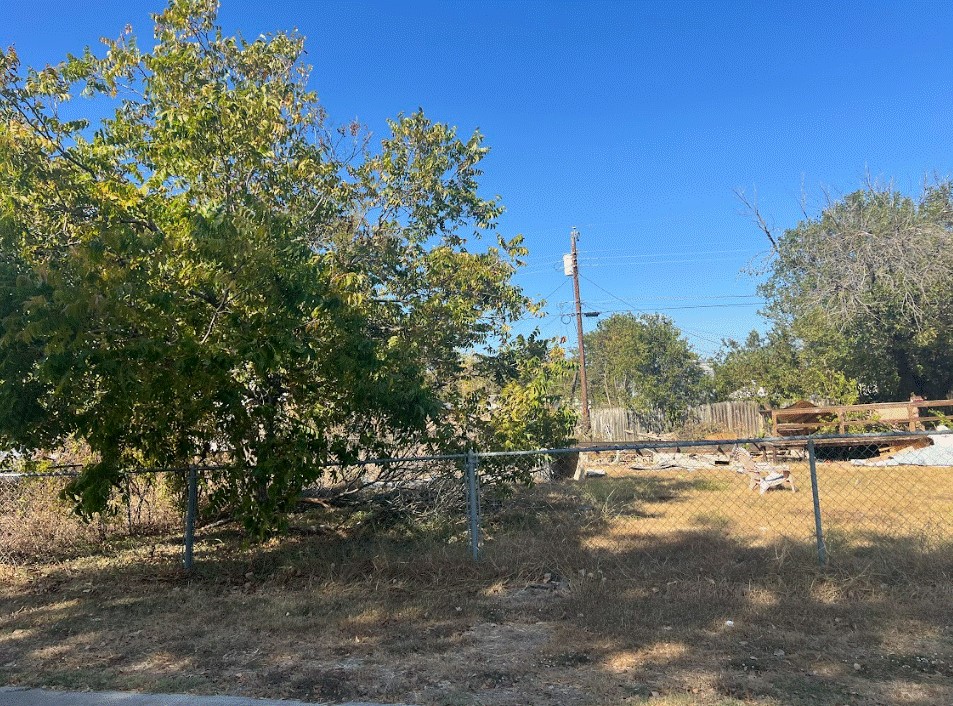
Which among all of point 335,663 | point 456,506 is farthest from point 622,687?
point 456,506

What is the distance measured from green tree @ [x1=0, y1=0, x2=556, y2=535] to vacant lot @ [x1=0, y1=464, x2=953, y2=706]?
0.94 meters

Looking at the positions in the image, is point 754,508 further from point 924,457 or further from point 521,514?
point 924,457

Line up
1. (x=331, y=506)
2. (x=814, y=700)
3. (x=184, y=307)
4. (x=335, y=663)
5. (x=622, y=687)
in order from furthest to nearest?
(x=331, y=506), (x=184, y=307), (x=335, y=663), (x=622, y=687), (x=814, y=700)

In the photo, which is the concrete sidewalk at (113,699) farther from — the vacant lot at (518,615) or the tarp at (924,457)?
the tarp at (924,457)

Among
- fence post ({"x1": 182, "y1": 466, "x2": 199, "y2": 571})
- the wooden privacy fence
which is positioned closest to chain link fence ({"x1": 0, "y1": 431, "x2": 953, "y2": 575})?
fence post ({"x1": 182, "y1": 466, "x2": 199, "y2": 571})

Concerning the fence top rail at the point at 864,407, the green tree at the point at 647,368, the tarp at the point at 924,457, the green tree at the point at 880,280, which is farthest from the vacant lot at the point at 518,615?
the green tree at the point at 647,368

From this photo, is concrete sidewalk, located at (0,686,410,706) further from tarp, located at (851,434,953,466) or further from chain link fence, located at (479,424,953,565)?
tarp, located at (851,434,953,466)

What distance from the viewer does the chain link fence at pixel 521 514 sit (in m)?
6.70

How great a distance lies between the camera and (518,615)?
5.22 meters

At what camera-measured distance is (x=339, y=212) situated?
→ 9398 mm

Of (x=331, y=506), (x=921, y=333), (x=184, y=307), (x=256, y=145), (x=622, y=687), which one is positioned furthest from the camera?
(x=921, y=333)

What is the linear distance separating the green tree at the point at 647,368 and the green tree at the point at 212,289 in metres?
25.4

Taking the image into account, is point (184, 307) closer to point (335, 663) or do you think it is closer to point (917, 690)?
point (335, 663)

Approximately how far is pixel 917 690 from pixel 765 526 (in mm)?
4731
